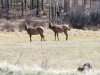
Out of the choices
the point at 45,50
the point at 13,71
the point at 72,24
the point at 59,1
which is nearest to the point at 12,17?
the point at 59,1

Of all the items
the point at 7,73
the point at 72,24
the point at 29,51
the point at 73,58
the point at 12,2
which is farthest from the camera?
the point at 12,2

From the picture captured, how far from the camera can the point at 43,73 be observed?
1187 centimetres

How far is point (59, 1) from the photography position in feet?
262

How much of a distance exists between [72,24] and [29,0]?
1806 inches

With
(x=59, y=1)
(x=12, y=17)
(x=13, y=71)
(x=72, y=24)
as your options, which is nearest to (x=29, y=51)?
(x=13, y=71)

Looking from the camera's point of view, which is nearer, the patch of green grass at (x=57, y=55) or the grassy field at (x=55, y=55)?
the grassy field at (x=55, y=55)

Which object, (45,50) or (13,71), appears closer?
(13,71)

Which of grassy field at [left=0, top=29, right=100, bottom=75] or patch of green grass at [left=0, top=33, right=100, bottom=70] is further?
patch of green grass at [left=0, top=33, right=100, bottom=70]

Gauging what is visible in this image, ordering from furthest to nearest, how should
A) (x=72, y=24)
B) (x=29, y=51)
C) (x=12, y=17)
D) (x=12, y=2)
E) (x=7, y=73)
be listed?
(x=12, y=2)
(x=12, y=17)
(x=72, y=24)
(x=29, y=51)
(x=7, y=73)

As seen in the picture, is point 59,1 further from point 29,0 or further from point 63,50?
point 63,50

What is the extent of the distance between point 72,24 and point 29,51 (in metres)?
33.5

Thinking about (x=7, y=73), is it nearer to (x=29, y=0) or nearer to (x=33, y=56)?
(x=33, y=56)

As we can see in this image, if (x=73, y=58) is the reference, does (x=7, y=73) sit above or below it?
above

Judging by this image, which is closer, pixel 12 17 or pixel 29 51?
pixel 29 51
